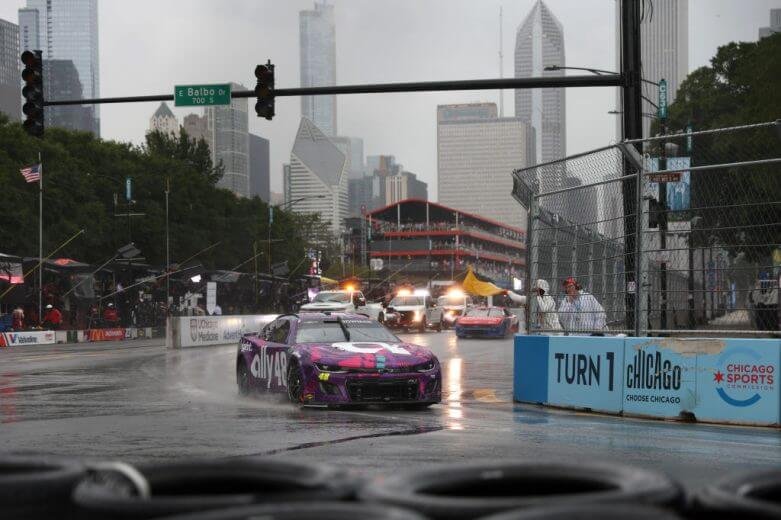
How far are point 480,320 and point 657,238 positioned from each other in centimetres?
3163

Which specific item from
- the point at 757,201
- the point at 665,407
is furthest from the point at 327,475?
the point at 665,407

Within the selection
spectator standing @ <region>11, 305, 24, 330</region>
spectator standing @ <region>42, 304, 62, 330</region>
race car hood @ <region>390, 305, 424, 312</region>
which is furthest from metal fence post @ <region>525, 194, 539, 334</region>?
race car hood @ <region>390, 305, 424, 312</region>

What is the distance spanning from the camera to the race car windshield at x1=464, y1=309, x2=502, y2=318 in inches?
1753

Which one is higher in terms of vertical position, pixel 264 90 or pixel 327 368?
pixel 264 90

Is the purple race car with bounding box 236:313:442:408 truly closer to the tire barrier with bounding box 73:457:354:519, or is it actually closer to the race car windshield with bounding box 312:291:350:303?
the tire barrier with bounding box 73:457:354:519

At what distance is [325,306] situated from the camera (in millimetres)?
45219

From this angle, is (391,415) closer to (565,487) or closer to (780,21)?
(565,487)

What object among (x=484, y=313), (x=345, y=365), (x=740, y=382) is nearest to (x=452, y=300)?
(x=484, y=313)

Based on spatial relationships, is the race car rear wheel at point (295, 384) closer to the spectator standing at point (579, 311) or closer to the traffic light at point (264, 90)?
the spectator standing at point (579, 311)

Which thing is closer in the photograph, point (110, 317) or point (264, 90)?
point (264, 90)

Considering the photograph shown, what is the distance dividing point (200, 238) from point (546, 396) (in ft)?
230

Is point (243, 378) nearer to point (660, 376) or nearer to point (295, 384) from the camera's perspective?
point (295, 384)

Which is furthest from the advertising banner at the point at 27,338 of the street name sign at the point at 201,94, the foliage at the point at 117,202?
the street name sign at the point at 201,94

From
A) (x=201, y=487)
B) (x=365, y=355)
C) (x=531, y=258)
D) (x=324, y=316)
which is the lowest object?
(x=365, y=355)
